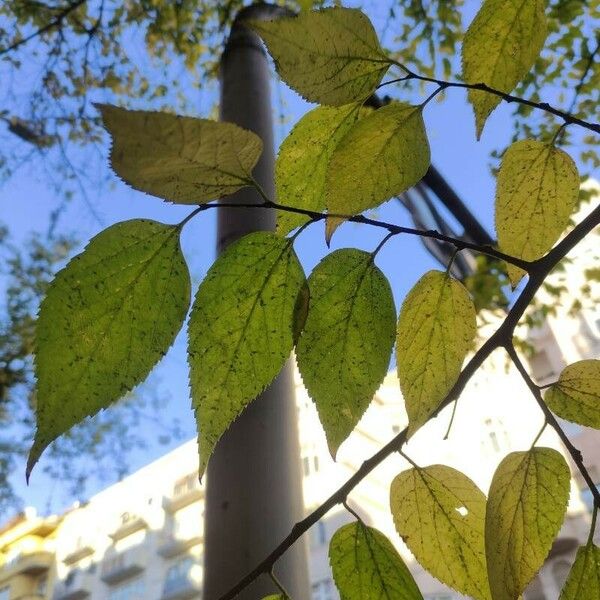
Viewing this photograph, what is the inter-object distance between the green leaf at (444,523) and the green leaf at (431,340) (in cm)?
4

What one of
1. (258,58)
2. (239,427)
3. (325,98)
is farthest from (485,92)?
(258,58)

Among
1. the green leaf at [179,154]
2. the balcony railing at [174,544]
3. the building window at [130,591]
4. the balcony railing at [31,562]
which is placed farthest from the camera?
the balcony railing at [31,562]

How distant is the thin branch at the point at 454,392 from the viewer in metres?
0.11

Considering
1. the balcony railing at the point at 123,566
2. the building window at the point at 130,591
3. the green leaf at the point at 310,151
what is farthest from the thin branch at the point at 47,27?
the building window at the point at 130,591

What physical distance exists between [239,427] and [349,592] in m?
0.25

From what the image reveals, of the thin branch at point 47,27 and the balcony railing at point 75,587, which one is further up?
the thin branch at point 47,27

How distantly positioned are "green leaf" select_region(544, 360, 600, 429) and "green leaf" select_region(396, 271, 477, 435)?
1.4 inches

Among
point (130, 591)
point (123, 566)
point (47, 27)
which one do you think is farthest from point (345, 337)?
point (130, 591)

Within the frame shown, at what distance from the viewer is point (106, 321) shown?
0.31 feet

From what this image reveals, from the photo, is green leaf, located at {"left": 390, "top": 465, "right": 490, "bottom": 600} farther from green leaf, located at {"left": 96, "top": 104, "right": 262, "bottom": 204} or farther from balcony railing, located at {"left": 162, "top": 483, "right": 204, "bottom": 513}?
balcony railing, located at {"left": 162, "top": 483, "right": 204, "bottom": 513}

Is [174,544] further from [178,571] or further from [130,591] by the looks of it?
[130,591]

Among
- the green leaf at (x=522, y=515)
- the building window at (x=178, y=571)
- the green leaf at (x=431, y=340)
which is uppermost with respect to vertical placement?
the building window at (x=178, y=571)

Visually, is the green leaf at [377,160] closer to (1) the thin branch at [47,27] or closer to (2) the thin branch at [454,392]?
(2) the thin branch at [454,392]

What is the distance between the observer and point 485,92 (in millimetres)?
121
